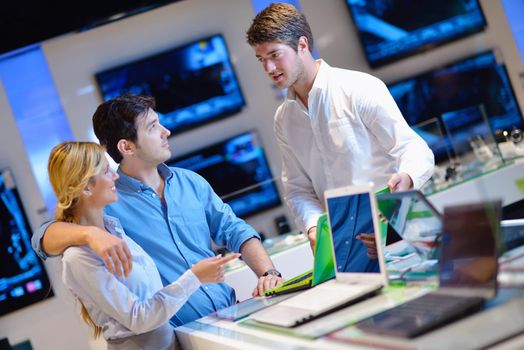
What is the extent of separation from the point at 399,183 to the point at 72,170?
A: 1.07 m

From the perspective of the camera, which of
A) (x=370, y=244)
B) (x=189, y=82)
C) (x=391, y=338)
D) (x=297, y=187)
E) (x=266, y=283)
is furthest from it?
(x=189, y=82)

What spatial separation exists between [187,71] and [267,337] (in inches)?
174

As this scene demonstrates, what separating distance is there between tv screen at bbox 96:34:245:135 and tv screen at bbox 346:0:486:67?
4.05 feet

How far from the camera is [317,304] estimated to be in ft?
5.99

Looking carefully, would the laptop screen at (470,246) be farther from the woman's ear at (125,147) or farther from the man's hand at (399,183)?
the woman's ear at (125,147)

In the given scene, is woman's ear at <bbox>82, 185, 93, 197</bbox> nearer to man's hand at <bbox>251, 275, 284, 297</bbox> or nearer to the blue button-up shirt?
the blue button-up shirt

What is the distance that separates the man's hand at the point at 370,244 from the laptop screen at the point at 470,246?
291mm

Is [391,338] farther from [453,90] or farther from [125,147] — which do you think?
[453,90]

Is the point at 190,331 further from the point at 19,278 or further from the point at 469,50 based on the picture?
the point at 469,50

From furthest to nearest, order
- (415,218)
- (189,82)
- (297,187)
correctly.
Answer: (189,82) < (297,187) < (415,218)

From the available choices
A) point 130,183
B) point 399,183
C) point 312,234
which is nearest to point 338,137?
point 312,234

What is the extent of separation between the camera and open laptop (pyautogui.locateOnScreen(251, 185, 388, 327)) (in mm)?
1790

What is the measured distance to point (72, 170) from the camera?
2.37 metres

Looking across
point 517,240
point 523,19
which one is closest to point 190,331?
point 517,240
